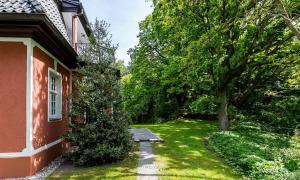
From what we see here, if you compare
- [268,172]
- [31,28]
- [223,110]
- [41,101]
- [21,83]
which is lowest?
[268,172]

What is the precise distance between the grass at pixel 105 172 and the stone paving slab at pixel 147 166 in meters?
0.17

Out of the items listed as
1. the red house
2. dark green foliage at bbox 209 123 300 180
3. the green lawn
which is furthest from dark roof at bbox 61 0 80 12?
dark green foliage at bbox 209 123 300 180

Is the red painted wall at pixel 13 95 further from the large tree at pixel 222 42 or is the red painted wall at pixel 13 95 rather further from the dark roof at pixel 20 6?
the large tree at pixel 222 42

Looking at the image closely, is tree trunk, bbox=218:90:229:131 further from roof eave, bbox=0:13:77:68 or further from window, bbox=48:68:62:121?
roof eave, bbox=0:13:77:68

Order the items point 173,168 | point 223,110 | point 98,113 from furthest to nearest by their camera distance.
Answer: point 223,110 → point 98,113 → point 173,168

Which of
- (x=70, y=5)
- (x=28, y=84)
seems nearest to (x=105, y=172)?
(x=28, y=84)

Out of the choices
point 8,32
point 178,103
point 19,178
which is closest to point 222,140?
point 19,178

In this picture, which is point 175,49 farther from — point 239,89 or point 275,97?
point 275,97

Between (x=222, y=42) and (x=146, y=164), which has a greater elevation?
(x=222, y=42)

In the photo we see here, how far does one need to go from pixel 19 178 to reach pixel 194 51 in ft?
33.7

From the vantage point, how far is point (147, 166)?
8.36 meters

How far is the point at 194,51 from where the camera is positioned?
48.7 feet

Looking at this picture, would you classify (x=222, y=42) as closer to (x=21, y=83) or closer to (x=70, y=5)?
(x=70, y=5)

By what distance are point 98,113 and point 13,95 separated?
2.52 meters
